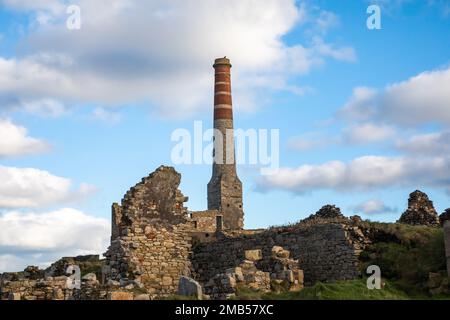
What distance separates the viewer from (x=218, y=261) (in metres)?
20.5

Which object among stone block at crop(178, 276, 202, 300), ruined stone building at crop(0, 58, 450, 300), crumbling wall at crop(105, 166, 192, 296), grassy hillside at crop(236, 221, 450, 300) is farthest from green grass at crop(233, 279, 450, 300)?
crumbling wall at crop(105, 166, 192, 296)

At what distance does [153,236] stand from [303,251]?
15.1ft

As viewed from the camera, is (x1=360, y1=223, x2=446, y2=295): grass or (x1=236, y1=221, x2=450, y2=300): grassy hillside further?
(x1=360, y1=223, x2=446, y2=295): grass

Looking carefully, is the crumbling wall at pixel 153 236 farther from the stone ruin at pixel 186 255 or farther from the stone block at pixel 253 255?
the stone block at pixel 253 255

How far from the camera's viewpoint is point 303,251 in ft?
62.0

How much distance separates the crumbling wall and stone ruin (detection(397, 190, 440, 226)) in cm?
841

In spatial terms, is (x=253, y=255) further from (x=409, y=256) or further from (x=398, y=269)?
(x=409, y=256)

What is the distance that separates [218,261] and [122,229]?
320 cm

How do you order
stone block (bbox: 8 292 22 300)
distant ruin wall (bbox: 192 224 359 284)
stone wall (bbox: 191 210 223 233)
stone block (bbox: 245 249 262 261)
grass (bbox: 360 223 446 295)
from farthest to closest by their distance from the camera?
stone wall (bbox: 191 210 223 233) → stone block (bbox: 245 249 262 261) → distant ruin wall (bbox: 192 224 359 284) → grass (bbox: 360 223 446 295) → stone block (bbox: 8 292 22 300)

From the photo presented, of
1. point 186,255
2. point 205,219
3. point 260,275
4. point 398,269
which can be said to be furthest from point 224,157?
point 260,275

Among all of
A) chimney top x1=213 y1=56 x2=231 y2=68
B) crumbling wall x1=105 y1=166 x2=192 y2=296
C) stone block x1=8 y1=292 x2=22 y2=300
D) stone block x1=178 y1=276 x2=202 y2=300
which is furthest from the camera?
chimney top x1=213 y1=56 x2=231 y2=68

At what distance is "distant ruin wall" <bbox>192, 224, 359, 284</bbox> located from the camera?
18078 mm

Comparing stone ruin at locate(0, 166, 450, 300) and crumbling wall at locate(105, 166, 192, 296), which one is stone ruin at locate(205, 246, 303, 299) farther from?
crumbling wall at locate(105, 166, 192, 296)
